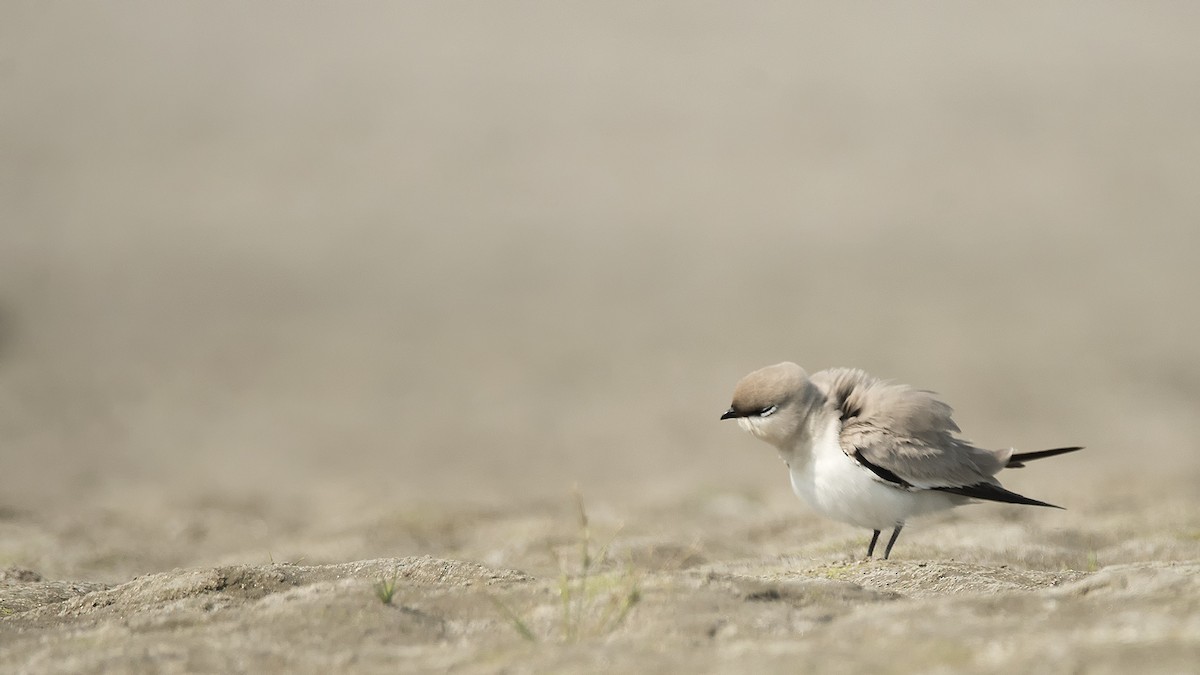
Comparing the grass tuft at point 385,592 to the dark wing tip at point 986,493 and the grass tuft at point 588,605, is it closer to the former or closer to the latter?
the grass tuft at point 588,605

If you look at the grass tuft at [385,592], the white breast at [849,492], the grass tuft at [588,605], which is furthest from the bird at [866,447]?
the grass tuft at [385,592]

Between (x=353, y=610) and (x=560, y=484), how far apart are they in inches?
447

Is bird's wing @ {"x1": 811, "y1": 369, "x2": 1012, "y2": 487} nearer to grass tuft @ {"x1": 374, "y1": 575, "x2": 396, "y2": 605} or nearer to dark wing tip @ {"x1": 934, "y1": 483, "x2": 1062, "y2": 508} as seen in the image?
dark wing tip @ {"x1": 934, "y1": 483, "x2": 1062, "y2": 508}

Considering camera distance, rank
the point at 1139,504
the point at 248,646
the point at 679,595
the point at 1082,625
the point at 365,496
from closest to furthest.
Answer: the point at 1082,625 < the point at 248,646 < the point at 679,595 < the point at 1139,504 < the point at 365,496

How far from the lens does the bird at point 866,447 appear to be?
6.03m

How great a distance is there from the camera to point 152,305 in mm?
22906

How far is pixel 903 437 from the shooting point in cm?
605

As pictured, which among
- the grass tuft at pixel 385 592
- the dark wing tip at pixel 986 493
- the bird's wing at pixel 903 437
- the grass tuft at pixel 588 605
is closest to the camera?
the grass tuft at pixel 588 605

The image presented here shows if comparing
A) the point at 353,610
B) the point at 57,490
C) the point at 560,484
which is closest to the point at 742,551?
the point at 353,610

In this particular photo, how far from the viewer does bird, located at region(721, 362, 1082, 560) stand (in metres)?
6.03

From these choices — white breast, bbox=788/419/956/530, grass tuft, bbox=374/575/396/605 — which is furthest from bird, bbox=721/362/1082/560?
grass tuft, bbox=374/575/396/605

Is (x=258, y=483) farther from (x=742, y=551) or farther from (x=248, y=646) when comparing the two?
(x=248, y=646)

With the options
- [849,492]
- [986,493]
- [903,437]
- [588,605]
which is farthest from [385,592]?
[986,493]

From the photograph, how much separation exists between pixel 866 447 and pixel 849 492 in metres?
0.26
